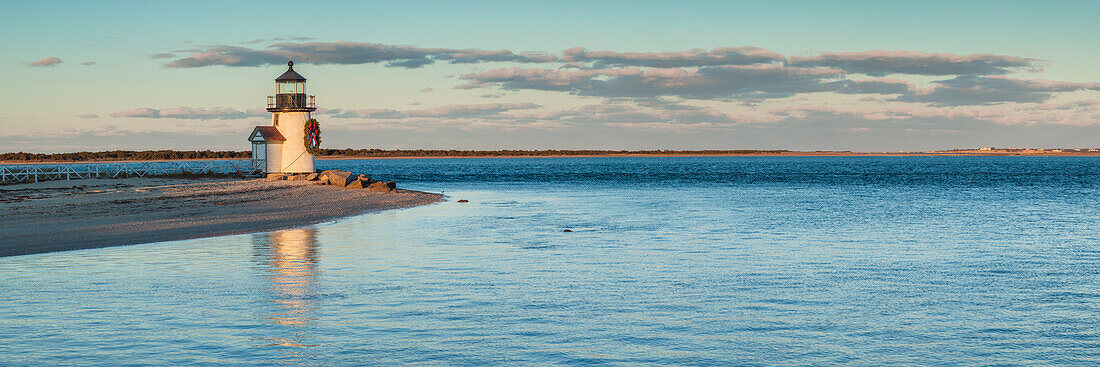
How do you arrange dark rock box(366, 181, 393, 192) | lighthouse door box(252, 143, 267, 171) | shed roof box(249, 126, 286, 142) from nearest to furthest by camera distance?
dark rock box(366, 181, 393, 192) < shed roof box(249, 126, 286, 142) < lighthouse door box(252, 143, 267, 171)

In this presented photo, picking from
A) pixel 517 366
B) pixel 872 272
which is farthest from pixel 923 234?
pixel 517 366

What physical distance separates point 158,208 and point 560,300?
2435cm

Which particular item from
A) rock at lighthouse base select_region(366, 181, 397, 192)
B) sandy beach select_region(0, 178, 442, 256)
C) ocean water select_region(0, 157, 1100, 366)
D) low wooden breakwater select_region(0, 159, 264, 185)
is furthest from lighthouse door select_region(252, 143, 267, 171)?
ocean water select_region(0, 157, 1100, 366)

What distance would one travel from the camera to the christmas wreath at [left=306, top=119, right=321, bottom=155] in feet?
180

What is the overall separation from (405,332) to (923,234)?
20.8 metres

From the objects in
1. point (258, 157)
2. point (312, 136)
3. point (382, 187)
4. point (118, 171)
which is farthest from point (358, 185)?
point (118, 171)

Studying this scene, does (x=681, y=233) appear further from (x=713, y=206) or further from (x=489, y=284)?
(x=713, y=206)

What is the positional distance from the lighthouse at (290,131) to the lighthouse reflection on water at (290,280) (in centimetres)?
3027

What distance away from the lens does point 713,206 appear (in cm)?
4181

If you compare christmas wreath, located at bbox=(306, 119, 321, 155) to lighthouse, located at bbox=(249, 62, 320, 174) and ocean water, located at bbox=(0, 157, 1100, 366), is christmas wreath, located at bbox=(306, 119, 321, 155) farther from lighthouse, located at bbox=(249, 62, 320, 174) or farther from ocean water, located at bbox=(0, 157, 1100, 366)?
ocean water, located at bbox=(0, 157, 1100, 366)

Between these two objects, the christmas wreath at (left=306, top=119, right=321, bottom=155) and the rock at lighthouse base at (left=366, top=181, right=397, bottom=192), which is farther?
the christmas wreath at (left=306, top=119, right=321, bottom=155)

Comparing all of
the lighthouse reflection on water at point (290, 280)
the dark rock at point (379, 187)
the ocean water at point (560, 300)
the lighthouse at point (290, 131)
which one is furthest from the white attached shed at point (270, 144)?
the lighthouse reflection on water at point (290, 280)

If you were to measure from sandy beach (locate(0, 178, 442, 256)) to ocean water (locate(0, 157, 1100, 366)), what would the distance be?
2481mm

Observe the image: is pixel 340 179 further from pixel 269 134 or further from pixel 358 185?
pixel 269 134
